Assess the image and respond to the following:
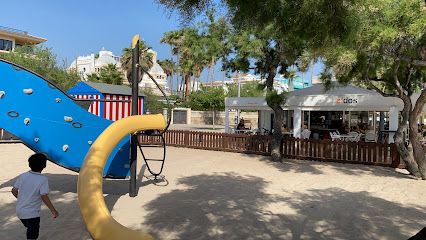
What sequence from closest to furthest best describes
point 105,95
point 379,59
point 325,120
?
point 379,59, point 105,95, point 325,120

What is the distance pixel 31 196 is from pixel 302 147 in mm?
10537

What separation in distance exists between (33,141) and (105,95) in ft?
25.2

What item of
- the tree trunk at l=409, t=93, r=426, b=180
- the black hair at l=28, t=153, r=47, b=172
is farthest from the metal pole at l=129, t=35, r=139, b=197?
the tree trunk at l=409, t=93, r=426, b=180

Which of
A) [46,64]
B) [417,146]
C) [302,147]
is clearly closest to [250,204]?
[417,146]

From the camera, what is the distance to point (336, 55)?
9.59m

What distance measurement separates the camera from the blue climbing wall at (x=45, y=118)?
5.66m

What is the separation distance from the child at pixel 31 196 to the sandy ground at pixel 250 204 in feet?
3.85

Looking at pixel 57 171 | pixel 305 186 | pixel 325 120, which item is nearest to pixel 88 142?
pixel 57 171

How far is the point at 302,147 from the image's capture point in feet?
40.2

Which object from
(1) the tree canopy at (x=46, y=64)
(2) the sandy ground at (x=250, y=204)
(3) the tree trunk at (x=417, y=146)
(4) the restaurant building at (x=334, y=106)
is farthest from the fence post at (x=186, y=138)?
(1) the tree canopy at (x=46, y=64)

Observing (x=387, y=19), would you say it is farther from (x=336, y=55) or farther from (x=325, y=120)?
(x=325, y=120)

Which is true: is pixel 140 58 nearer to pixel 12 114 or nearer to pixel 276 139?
pixel 276 139

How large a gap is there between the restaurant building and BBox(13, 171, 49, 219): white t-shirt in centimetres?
1153

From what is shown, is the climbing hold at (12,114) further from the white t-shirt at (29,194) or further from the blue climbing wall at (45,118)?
the white t-shirt at (29,194)
